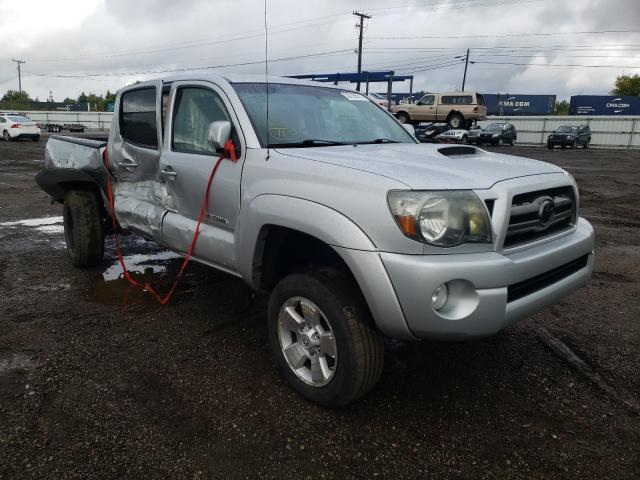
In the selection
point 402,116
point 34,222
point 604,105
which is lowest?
point 34,222

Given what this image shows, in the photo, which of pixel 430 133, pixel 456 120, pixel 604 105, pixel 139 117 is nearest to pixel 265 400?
pixel 139 117

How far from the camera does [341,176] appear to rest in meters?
2.47

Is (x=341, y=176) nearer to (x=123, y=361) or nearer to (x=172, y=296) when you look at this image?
(x=123, y=361)

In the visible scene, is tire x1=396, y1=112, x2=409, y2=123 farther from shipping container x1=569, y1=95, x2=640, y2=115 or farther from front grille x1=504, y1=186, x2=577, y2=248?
shipping container x1=569, y1=95, x2=640, y2=115

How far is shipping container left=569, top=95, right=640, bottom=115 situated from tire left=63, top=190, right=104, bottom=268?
57.1m

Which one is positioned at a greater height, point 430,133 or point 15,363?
point 430,133

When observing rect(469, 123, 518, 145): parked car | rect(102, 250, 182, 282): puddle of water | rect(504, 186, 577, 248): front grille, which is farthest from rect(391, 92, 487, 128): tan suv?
rect(504, 186, 577, 248): front grille

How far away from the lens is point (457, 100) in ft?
94.3

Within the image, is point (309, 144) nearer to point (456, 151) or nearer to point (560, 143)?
point (456, 151)

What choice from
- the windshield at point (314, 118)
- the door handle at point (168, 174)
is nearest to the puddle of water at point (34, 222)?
the door handle at point (168, 174)

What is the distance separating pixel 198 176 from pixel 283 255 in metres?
0.91

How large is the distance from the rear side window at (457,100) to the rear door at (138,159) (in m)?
26.7

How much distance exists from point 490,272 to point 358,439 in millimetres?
1056

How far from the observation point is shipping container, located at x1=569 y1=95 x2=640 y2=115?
1956 inches
